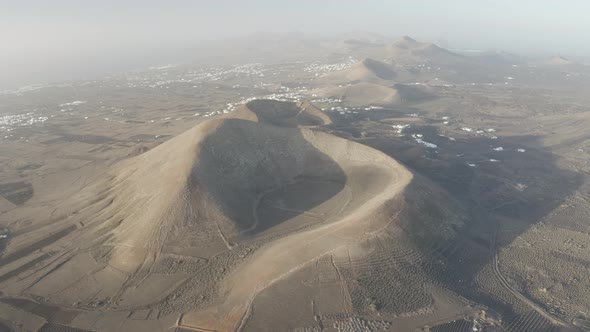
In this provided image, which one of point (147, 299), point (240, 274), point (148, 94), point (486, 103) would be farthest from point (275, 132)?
point (148, 94)

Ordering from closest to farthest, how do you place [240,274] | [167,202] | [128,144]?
[240,274]
[167,202]
[128,144]

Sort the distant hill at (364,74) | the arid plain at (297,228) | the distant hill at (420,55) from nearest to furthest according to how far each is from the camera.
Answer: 1. the arid plain at (297,228)
2. the distant hill at (364,74)
3. the distant hill at (420,55)

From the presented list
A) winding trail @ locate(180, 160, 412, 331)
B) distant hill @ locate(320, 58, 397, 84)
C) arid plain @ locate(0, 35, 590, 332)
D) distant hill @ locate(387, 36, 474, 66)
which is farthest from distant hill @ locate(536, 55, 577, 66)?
winding trail @ locate(180, 160, 412, 331)

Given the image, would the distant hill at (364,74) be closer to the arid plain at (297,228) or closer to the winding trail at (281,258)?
the arid plain at (297,228)

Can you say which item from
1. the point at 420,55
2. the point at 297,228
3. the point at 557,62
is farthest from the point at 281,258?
the point at 557,62

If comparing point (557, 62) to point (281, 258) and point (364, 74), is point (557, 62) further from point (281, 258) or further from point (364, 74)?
point (281, 258)

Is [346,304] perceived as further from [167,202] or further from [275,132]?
[275,132]

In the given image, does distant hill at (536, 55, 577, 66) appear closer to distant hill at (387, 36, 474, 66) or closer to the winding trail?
distant hill at (387, 36, 474, 66)

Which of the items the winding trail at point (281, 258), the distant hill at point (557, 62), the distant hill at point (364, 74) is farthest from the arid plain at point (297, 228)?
the distant hill at point (557, 62)

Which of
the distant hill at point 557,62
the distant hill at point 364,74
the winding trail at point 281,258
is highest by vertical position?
the winding trail at point 281,258

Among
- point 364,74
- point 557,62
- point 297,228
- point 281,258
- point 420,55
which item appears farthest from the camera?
point 557,62

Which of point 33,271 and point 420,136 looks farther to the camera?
point 420,136
